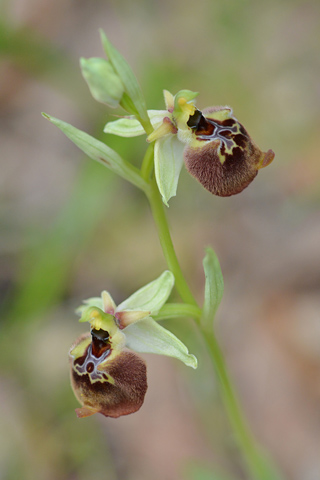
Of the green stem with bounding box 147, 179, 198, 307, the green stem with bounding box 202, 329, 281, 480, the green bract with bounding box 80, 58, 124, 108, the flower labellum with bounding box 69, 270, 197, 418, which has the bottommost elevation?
the green stem with bounding box 202, 329, 281, 480

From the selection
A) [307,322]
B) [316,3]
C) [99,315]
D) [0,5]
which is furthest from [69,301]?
[316,3]

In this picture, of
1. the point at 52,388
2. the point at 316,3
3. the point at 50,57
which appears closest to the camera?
the point at 52,388

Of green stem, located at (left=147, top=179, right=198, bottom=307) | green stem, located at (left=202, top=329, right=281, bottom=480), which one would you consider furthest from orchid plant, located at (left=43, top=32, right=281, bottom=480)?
green stem, located at (left=202, top=329, right=281, bottom=480)

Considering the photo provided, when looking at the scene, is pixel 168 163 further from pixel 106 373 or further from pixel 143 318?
pixel 106 373

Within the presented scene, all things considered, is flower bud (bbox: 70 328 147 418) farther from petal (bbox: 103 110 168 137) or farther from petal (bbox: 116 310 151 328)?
petal (bbox: 103 110 168 137)

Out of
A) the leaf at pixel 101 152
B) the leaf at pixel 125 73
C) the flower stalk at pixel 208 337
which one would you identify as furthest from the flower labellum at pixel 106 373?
the leaf at pixel 125 73

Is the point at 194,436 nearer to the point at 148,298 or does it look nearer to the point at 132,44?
the point at 148,298

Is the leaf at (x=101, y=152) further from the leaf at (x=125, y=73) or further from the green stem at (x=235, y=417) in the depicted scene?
the green stem at (x=235, y=417)
